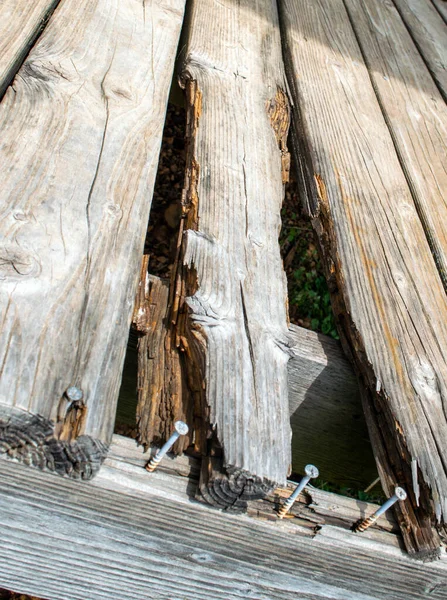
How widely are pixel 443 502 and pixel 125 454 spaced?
2.31 ft

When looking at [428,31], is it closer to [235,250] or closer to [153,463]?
[235,250]

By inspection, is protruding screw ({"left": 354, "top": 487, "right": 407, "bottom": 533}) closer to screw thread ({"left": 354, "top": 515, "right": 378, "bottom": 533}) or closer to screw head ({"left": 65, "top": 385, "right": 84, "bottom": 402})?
screw thread ({"left": 354, "top": 515, "right": 378, "bottom": 533})

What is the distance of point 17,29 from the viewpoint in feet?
6.53

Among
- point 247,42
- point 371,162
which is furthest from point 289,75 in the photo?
point 371,162

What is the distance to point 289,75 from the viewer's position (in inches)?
96.4

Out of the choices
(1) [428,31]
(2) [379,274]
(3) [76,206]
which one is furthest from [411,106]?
(3) [76,206]

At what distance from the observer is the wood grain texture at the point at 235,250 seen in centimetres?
126

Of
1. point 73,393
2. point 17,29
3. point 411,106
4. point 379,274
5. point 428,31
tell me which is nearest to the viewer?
point 73,393

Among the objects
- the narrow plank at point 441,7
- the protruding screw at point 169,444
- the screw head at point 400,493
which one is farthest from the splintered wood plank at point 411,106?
the protruding screw at point 169,444

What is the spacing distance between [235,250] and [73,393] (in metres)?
0.66

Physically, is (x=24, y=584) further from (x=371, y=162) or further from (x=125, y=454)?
(x=371, y=162)

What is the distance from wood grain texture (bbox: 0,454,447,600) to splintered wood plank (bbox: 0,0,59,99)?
1.21 meters

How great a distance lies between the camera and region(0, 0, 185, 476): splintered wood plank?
1.13 metres

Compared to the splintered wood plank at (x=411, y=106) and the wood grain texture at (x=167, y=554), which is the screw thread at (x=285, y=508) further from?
the splintered wood plank at (x=411, y=106)
